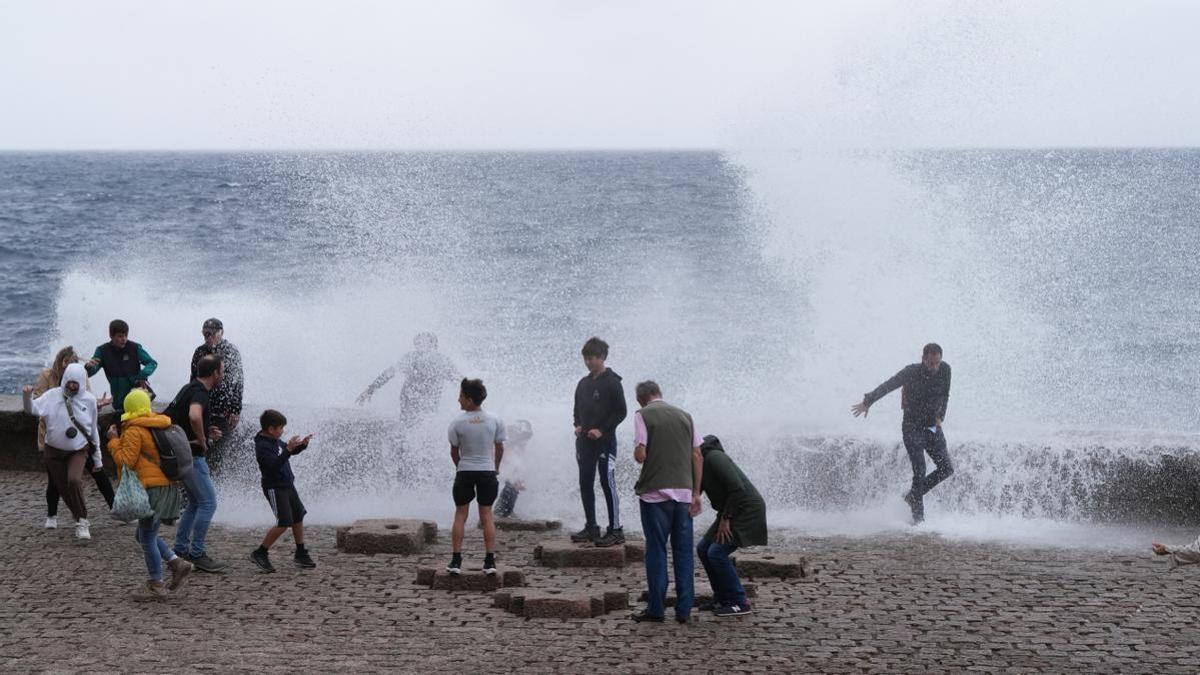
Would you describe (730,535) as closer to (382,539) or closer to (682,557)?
(682,557)

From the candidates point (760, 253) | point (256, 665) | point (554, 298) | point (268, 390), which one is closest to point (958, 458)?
point (256, 665)

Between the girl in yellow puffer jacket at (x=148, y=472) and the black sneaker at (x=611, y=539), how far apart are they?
2971mm

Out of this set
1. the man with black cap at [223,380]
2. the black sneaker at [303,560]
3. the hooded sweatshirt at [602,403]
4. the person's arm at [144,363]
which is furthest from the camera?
the person's arm at [144,363]

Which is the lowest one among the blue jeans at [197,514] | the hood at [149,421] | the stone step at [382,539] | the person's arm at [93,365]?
the stone step at [382,539]

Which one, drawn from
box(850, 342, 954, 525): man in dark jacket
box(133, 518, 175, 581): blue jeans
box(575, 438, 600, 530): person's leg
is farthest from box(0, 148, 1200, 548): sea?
box(133, 518, 175, 581): blue jeans

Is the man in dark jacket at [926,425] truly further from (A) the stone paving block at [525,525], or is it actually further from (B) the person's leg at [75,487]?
(B) the person's leg at [75,487]

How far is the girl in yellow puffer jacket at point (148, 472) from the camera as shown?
867 cm

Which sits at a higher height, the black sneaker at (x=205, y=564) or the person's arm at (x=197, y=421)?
the person's arm at (x=197, y=421)

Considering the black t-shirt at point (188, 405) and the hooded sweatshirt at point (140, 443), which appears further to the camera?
the black t-shirt at point (188, 405)

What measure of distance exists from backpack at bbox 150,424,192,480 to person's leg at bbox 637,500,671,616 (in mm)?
3044

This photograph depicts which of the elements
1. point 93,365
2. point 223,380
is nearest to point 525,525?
point 223,380

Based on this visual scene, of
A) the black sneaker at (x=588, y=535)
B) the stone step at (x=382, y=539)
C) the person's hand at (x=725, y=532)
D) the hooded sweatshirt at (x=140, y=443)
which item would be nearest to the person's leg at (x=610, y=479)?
the black sneaker at (x=588, y=535)

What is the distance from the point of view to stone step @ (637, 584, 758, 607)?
8.50 meters

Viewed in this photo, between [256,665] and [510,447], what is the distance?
14.6 ft
